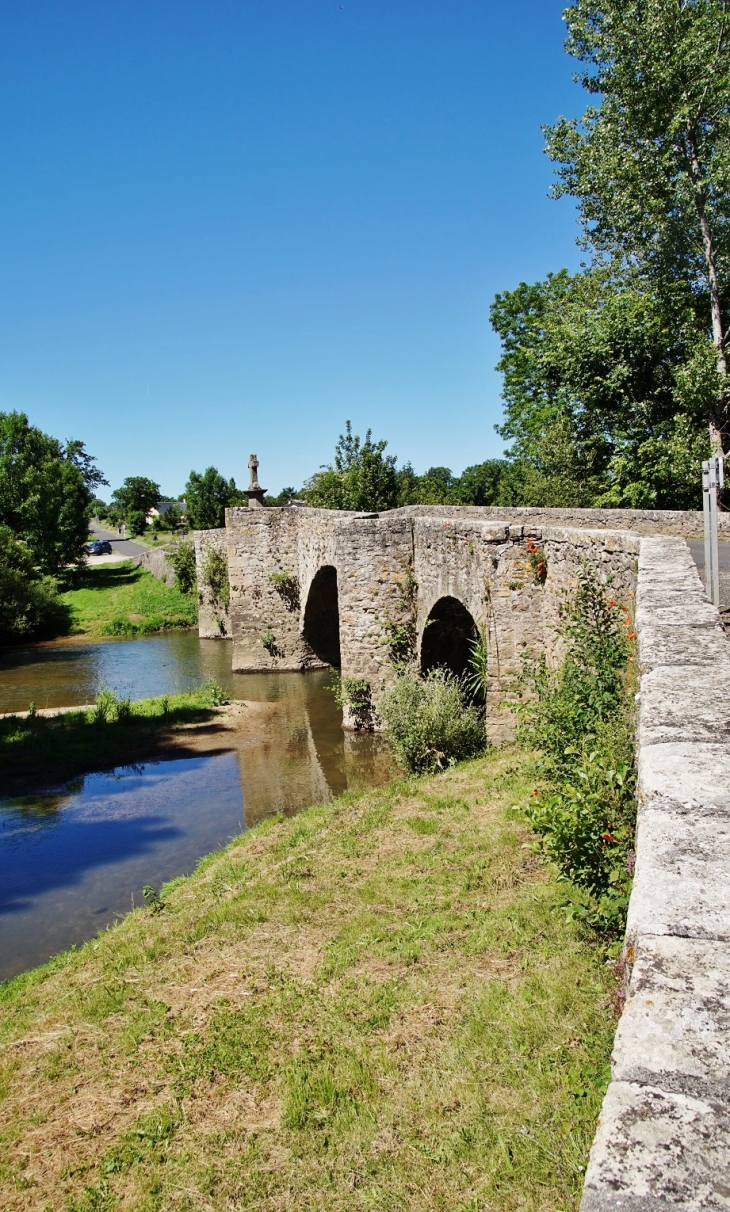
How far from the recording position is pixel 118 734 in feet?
50.2

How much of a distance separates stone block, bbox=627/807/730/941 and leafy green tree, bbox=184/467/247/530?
2063 inches

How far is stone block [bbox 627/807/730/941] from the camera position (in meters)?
1.67

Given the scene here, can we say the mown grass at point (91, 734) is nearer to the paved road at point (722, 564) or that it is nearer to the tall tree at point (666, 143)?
the paved road at point (722, 564)

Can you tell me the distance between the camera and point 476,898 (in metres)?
5.29

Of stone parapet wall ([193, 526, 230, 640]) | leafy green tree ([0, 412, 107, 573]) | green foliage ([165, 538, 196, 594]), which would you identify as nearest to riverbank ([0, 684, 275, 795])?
stone parapet wall ([193, 526, 230, 640])

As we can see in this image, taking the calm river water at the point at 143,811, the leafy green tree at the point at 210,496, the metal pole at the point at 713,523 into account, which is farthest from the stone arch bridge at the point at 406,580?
the leafy green tree at the point at 210,496

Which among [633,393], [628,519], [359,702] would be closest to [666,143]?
[633,393]

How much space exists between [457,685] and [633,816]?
7.33 meters

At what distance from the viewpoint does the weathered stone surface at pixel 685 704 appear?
8.74 ft

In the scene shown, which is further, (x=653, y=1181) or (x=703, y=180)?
(x=703, y=180)

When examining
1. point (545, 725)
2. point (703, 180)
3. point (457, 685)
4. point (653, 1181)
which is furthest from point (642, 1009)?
Answer: point (703, 180)

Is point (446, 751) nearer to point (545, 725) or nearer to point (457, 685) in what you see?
point (457, 685)

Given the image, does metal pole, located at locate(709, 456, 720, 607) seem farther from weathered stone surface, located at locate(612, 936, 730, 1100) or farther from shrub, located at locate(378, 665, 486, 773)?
shrub, located at locate(378, 665, 486, 773)

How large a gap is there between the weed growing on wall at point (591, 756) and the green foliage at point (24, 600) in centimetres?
2630
